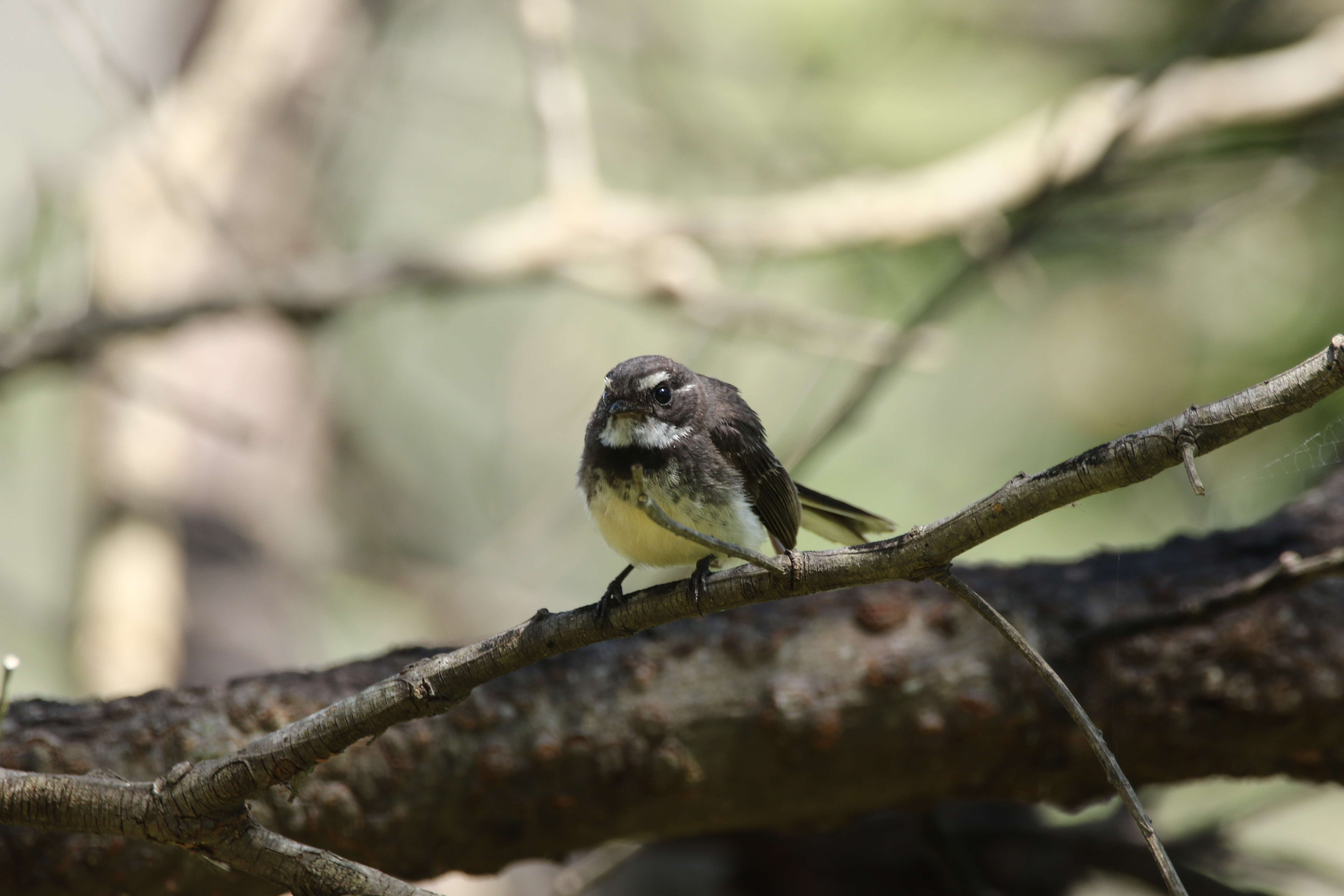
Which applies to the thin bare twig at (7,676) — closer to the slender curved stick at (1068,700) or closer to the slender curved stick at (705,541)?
the slender curved stick at (705,541)

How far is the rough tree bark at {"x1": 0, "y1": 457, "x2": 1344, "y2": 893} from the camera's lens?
294 cm

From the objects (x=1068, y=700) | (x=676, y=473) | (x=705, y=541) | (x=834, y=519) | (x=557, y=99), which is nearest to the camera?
(x=705, y=541)

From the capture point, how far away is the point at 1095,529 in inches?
230

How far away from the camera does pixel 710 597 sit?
2.06 metres

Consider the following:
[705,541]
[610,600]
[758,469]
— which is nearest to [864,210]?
[758,469]

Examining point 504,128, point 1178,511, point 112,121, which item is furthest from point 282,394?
point 1178,511

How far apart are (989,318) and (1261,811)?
3.98 meters

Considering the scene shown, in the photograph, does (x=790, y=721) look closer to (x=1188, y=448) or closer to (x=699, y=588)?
(x=699, y=588)

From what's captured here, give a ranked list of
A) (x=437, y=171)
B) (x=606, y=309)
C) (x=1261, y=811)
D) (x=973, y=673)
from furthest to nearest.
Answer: (x=437, y=171) < (x=606, y=309) < (x=1261, y=811) < (x=973, y=673)

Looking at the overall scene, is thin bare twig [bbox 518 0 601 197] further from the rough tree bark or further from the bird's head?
the rough tree bark

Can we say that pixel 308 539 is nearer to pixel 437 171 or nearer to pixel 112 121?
pixel 112 121

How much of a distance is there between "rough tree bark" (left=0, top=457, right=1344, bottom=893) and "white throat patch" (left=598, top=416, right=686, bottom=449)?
0.56m

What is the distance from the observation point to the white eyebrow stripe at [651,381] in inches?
119

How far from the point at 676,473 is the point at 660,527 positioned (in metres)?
0.23
